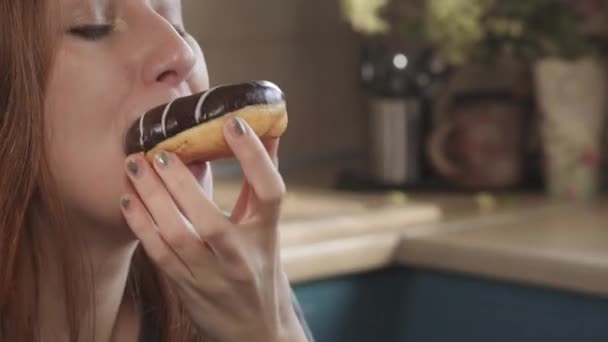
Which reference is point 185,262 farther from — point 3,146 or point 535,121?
point 535,121

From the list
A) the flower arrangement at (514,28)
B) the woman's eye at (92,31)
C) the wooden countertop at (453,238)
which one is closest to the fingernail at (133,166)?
the woman's eye at (92,31)

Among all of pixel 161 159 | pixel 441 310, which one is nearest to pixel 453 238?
pixel 441 310

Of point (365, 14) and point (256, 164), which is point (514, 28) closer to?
point (365, 14)

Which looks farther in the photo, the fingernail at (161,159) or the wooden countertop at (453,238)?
the wooden countertop at (453,238)

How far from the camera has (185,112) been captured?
0.87 m

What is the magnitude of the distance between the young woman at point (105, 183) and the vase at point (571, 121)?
1138 millimetres

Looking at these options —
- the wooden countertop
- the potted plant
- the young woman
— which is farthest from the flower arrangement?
the young woman

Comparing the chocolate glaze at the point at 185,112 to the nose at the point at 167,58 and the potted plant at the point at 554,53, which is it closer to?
the nose at the point at 167,58

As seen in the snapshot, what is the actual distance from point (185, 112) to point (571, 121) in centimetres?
126

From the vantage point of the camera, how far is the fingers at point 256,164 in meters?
0.87

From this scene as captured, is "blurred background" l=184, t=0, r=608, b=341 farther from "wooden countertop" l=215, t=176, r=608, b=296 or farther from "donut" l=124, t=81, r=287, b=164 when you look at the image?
"donut" l=124, t=81, r=287, b=164

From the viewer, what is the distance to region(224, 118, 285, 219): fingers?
2.86 feet

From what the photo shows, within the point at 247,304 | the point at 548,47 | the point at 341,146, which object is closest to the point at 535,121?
the point at 548,47

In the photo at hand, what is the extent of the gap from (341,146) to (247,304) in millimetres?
1509
